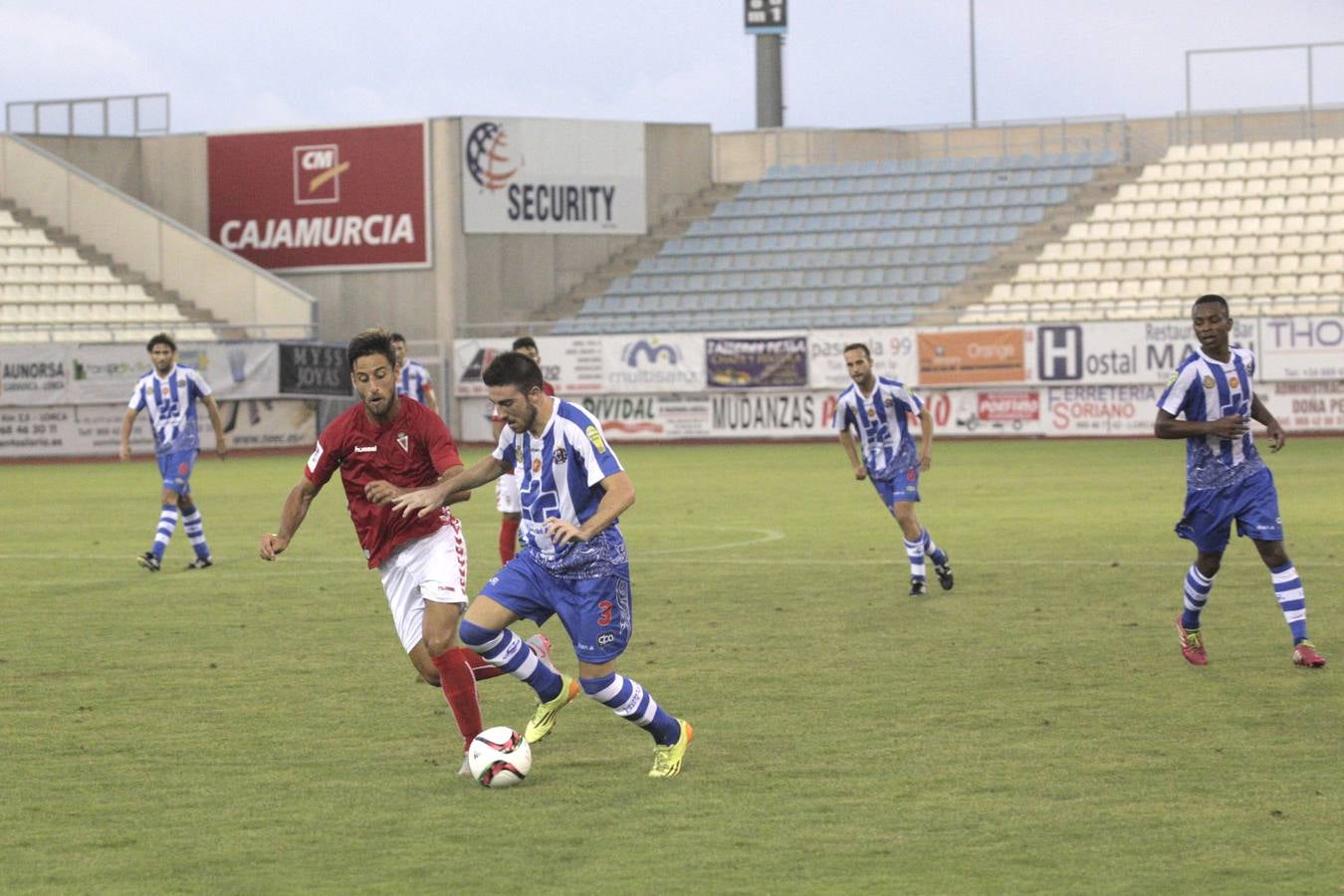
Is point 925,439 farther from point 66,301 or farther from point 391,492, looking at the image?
point 66,301

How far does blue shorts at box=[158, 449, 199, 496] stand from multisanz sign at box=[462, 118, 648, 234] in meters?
30.9

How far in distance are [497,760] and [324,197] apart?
4306 cm

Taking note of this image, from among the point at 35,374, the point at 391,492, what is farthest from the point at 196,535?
the point at 35,374

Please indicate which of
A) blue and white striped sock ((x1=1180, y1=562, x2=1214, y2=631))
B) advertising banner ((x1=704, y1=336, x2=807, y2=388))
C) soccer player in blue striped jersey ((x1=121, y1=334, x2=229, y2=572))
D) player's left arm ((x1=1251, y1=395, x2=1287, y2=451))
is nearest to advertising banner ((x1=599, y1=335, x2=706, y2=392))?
advertising banner ((x1=704, y1=336, x2=807, y2=388))

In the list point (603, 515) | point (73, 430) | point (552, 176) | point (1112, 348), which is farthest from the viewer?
point (552, 176)

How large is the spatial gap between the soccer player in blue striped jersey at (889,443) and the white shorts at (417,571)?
684 centimetres

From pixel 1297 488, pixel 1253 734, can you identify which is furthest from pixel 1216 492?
pixel 1297 488

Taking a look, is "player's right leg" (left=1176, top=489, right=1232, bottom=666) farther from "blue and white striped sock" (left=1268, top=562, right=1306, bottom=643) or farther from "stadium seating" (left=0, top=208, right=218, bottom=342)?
"stadium seating" (left=0, top=208, right=218, bottom=342)

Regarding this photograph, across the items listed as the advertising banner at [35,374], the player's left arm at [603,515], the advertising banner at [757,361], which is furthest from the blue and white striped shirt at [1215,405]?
the advertising banner at [35,374]

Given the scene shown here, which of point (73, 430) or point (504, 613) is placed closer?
point (504, 613)

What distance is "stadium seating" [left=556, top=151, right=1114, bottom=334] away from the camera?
4756 cm

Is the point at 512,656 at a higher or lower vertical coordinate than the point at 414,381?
lower

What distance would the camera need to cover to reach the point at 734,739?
9156 millimetres

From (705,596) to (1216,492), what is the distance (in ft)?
17.1
